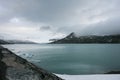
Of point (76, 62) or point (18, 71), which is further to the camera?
point (76, 62)

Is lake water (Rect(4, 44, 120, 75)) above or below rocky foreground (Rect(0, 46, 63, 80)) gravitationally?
below

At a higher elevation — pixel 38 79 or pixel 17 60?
pixel 17 60

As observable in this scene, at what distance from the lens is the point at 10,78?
13.1 ft

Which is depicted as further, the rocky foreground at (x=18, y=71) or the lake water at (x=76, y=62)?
the lake water at (x=76, y=62)

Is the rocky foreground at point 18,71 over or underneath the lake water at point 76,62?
over

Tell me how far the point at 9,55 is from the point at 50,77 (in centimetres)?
118

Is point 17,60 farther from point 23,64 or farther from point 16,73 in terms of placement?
point 16,73

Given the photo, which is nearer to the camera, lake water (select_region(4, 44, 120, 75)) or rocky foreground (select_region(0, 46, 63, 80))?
rocky foreground (select_region(0, 46, 63, 80))

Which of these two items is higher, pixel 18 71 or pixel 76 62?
pixel 18 71

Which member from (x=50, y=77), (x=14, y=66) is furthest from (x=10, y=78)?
(x=50, y=77)

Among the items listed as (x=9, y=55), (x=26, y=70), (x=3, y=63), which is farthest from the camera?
(x=9, y=55)

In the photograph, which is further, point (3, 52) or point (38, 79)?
point (3, 52)

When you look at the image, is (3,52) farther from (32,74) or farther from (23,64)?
(32,74)

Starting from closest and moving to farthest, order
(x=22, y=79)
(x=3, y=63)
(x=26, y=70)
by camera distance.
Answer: (x=22, y=79) < (x=26, y=70) < (x=3, y=63)
